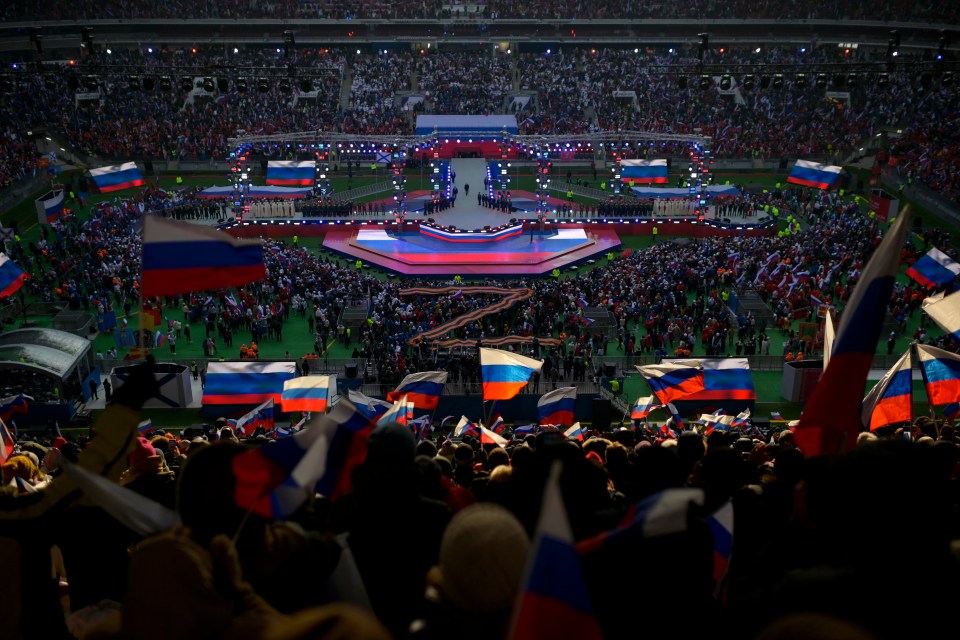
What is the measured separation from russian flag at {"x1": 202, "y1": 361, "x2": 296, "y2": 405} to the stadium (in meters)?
0.08

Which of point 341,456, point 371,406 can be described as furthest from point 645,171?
point 341,456

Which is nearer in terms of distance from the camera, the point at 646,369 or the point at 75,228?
the point at 646,369

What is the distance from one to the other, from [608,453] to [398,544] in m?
3.87

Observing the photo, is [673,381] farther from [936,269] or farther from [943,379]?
[936,269]

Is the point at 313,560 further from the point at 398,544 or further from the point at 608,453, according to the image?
the point at 608,453

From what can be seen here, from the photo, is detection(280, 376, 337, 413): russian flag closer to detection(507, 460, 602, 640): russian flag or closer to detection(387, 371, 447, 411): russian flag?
detection(387, 371, 447, 411): russian flag

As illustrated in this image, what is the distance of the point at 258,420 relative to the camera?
20016 millimetres

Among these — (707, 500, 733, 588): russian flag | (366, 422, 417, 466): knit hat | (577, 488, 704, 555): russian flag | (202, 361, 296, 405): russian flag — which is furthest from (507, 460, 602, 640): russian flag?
(202, 361, 296, 405): russian flag

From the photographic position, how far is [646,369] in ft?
65.0

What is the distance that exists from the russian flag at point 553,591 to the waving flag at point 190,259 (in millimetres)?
6146

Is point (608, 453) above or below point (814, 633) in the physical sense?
below

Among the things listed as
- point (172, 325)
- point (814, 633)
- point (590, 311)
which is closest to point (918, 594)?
point (814, 633)

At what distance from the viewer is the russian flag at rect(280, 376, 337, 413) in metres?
20.6

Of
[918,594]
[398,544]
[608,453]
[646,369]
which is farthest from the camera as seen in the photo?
[646,369]
